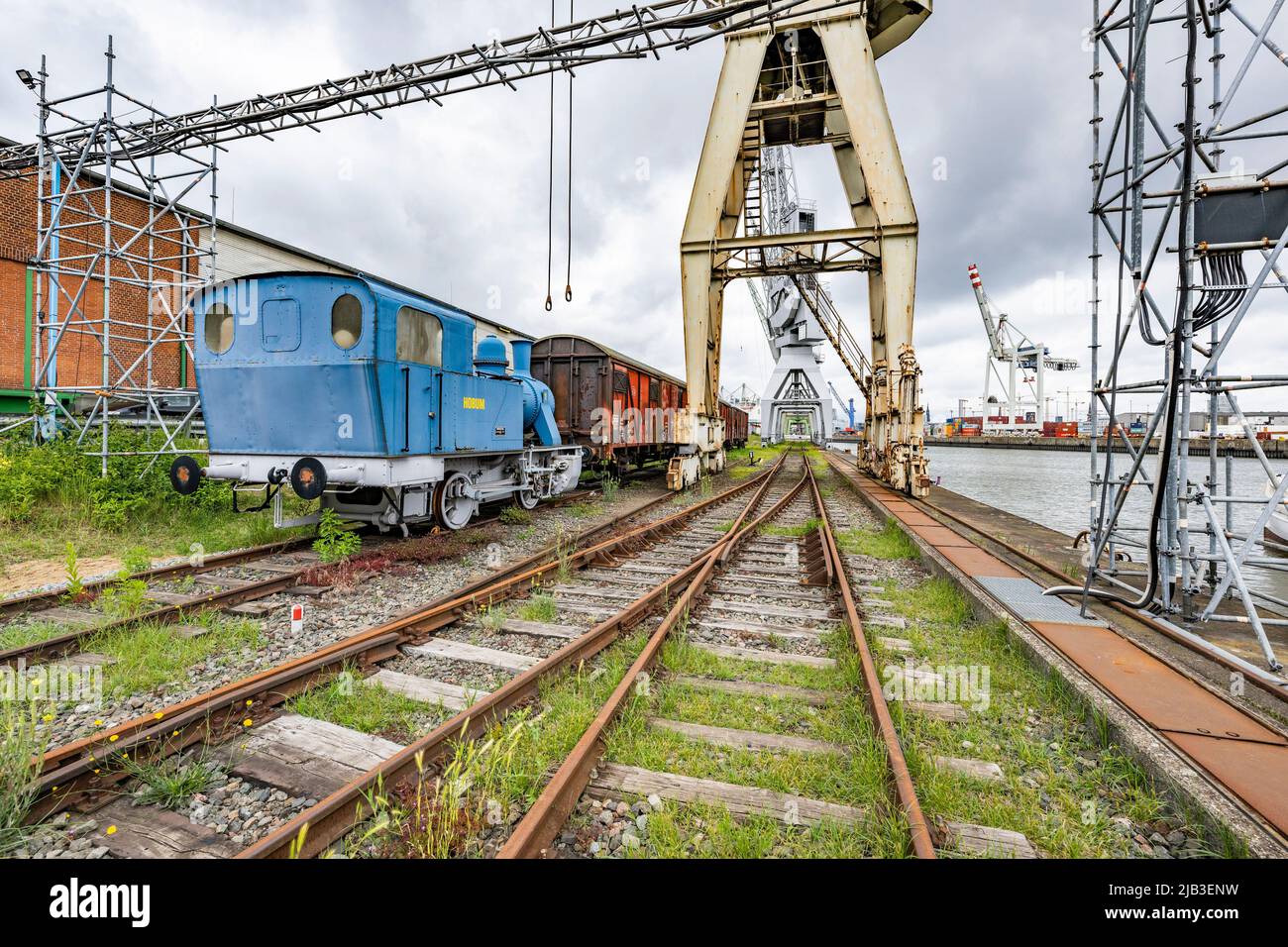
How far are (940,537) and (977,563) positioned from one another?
1.49 m

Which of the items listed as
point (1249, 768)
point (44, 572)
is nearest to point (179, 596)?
point (44, 572)

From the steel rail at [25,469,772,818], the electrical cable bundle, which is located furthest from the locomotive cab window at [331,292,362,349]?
the electrical cable bundle

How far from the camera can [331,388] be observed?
5.76 meters

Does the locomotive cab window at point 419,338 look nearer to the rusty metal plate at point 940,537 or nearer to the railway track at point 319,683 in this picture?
the railway track at point 319,683

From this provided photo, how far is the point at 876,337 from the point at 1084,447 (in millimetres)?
50087

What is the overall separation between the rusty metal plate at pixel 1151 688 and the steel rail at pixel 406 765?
307 centimetres

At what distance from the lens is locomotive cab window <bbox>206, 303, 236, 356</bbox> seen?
6.20 metres

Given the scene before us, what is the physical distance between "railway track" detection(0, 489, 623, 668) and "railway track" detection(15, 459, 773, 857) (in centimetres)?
163

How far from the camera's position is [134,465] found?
823 cm

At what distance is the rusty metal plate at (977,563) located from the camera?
546 cm

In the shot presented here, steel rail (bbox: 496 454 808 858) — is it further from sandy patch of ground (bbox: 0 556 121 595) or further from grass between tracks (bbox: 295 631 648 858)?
sandy patch of ground (bbox: 0 556 121 595)

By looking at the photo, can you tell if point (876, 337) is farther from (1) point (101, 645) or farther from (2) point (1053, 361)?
(2) point (1053, 361)

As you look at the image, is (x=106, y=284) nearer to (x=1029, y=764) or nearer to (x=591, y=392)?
(x=591, y=392)
